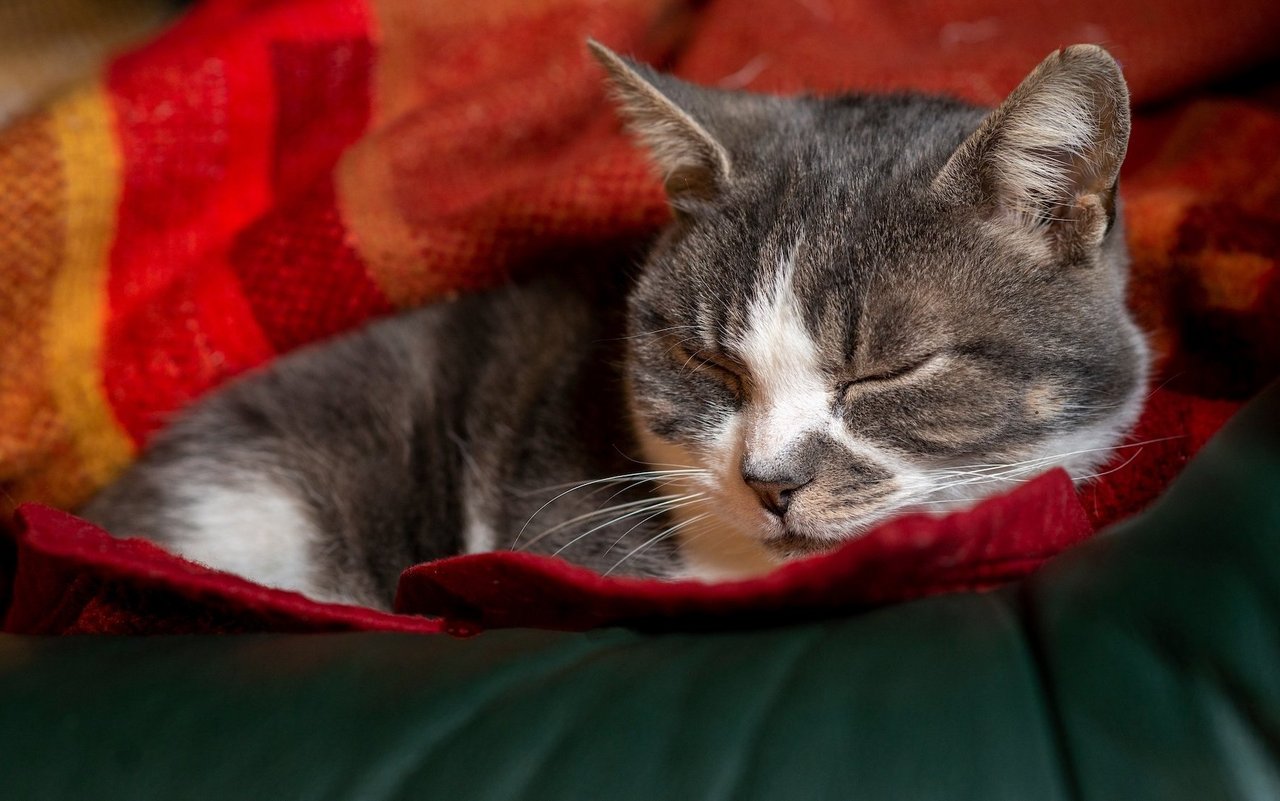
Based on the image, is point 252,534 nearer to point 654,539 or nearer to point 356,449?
point 356,449

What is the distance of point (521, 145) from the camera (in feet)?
4.59

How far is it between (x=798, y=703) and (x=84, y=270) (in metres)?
1.06

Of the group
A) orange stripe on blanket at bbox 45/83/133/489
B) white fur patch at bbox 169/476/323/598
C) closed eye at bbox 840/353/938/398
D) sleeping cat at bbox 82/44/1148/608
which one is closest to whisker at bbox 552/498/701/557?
sleeping cat at bbox 82/44/1148/608

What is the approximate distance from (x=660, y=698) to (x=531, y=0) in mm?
1137

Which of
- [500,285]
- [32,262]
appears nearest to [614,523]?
[500,285]

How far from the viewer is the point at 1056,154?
2.81ft

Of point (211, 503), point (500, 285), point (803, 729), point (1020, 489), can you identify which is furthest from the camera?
point (500, 285)

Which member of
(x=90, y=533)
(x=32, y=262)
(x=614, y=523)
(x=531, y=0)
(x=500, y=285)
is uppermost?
(x=531, y=0)

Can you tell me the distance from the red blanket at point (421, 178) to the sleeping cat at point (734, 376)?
0.21 ft

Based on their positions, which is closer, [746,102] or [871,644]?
[871,644]

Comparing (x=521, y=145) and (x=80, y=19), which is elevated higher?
(x=80, y=19)

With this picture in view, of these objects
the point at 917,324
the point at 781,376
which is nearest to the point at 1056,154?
the point at 917,324

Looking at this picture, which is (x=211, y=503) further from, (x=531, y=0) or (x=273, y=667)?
(x=531, y=0)

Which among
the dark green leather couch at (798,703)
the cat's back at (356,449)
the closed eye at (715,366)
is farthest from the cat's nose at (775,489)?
the cat's back at (356,449)
